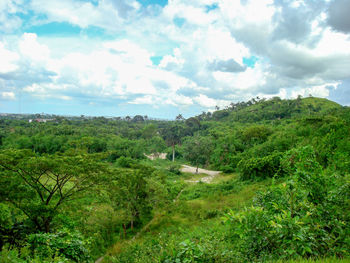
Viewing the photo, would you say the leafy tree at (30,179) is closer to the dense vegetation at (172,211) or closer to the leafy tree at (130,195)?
the dense vegetation at (172,211)

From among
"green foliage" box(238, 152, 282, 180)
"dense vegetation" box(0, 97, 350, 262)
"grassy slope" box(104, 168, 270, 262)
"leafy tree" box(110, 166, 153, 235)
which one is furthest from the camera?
"green foliage" box(238, 152, 282, 180)

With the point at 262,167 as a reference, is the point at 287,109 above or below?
above

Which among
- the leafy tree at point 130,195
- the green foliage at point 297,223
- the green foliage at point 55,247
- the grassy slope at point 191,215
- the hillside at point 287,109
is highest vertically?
the hillside at point 287,109

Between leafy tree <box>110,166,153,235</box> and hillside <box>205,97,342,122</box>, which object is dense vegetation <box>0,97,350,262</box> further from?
hillside <box>205,97,342,122</box>

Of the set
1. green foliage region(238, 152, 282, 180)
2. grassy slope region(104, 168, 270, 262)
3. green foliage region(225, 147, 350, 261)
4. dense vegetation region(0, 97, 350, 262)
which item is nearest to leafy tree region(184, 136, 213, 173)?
dense vegetation region(0, 97, 350, 262)

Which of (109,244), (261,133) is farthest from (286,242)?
(261,133)

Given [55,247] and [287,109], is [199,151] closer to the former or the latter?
[55,247]

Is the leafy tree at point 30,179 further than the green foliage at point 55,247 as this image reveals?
Yes

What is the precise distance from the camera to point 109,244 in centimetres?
1279

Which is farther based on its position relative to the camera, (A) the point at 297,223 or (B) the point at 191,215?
(B) the point at 191,215

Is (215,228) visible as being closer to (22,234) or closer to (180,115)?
(22,234)

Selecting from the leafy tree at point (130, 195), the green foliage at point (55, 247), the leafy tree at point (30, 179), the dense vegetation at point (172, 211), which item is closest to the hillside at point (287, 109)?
the dense vegetation at point (172, 211)

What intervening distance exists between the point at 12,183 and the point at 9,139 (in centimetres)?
4850

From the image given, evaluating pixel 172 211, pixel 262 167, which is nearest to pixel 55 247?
pixel 172 211
